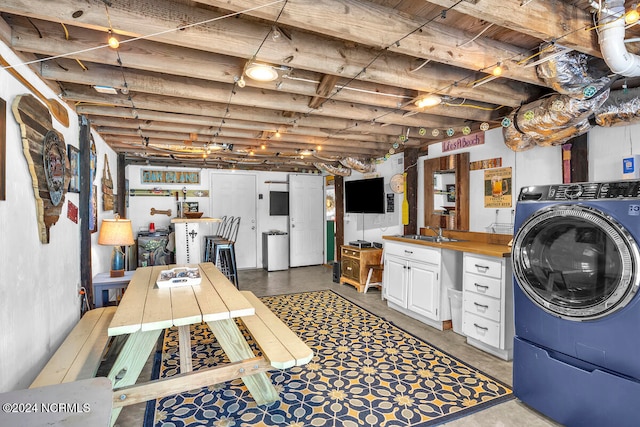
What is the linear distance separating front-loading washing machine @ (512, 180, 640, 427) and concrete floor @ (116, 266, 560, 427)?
146mm

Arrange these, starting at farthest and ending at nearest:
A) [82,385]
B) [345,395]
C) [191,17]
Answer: [345,395] → [191,17] → [82,385]

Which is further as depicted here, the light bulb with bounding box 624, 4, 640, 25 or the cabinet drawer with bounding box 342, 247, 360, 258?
the cabinet drawer with bounding box 342, 247, 360, 258

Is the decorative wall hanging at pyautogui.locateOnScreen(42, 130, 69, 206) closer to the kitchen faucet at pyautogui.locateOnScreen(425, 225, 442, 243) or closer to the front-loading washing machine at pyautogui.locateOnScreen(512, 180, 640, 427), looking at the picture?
the front-loading washing machine at pyautogui.locateOnScreen(512, 180, 640, 427)

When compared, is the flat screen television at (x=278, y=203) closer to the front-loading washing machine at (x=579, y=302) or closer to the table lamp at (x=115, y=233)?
the table lamp at (x=115, y=233)

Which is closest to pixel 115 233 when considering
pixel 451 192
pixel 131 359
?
pixel 131 359

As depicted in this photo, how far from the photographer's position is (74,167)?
8.79ft

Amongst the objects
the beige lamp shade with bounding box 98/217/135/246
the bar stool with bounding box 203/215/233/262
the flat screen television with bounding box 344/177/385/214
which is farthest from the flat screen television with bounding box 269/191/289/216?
the beige lamp shade with bounding box 98/217/135/246

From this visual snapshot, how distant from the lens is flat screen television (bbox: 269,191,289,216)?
712 centimetres

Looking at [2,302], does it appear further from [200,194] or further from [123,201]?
[200,194]

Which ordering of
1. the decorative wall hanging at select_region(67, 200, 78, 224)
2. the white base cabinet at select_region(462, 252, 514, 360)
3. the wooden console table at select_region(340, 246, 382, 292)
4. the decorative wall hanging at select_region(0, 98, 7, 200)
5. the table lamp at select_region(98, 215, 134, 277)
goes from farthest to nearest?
the wooden console table at select_region(340, 246, 382, 292) < the table lamp at select_region(98, 215, 134, 277) < the white base cabinet at select_region(462, 252, 514, 360) < the decorative wall hanging at select_region(67, 200, 78, 224) < the decorative wall hanging at select_region(0, 98, 7, 200)

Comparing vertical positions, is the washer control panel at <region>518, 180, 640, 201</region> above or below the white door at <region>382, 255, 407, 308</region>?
above

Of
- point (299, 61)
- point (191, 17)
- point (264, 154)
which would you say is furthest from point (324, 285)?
point (191, 17)

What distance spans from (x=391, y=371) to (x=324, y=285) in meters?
2.90

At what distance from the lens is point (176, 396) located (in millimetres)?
2289
